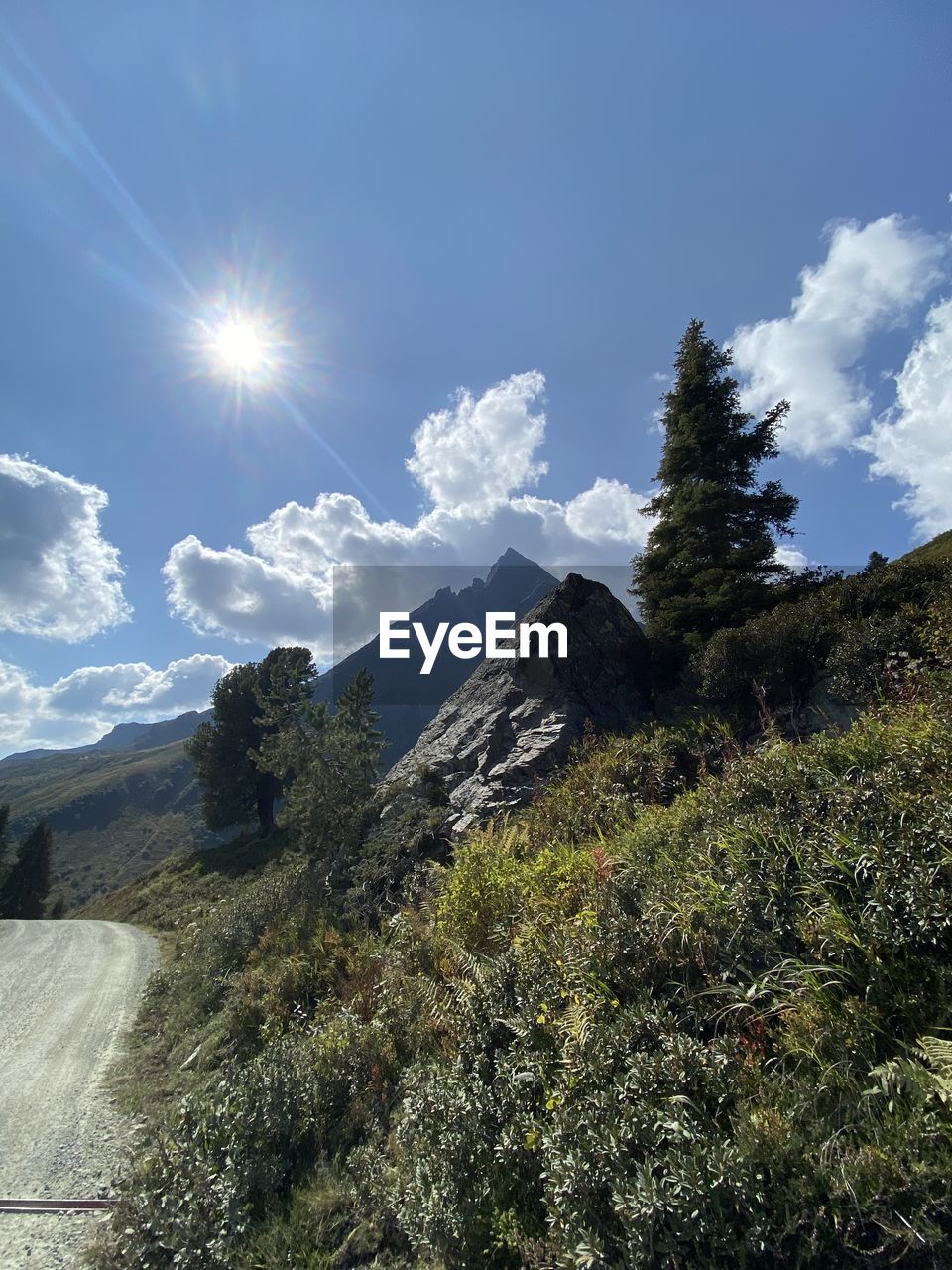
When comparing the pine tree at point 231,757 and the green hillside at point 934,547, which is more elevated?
the green hillside at point 934,547

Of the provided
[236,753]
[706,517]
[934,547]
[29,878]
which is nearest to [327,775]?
[706,517]

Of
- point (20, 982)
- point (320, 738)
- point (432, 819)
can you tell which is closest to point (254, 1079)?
point (432, 819)

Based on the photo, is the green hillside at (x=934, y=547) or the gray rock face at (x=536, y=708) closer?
the gray rock face at (x=536, y=708)

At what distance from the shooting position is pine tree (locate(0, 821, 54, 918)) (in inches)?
1577

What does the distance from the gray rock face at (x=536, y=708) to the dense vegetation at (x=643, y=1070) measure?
5015 mm

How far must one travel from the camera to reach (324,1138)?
5.11 meters

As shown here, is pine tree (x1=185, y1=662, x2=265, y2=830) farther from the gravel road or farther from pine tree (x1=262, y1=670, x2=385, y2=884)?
pine tree (x1=262, y1=670, x2=385, y2=884)

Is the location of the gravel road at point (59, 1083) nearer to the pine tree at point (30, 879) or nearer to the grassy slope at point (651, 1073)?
the grassy slope at point (651, 1073)

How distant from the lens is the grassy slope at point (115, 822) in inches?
4026

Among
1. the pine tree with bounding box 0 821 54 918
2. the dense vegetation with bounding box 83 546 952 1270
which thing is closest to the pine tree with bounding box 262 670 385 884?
the dense vegetation with bounding box 83 546 952 1270

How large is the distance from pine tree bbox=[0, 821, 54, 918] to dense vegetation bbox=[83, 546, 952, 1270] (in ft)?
152

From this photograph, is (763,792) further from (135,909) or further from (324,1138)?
(135,909)

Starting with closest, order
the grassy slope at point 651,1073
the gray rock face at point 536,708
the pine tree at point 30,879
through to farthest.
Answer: the grassy slope at point 651,1073 → the gray rock face at point 536,708 → the pine tree at point 30,879

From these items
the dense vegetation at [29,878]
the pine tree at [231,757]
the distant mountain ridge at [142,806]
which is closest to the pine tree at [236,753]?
the pine tree at [231,757]
